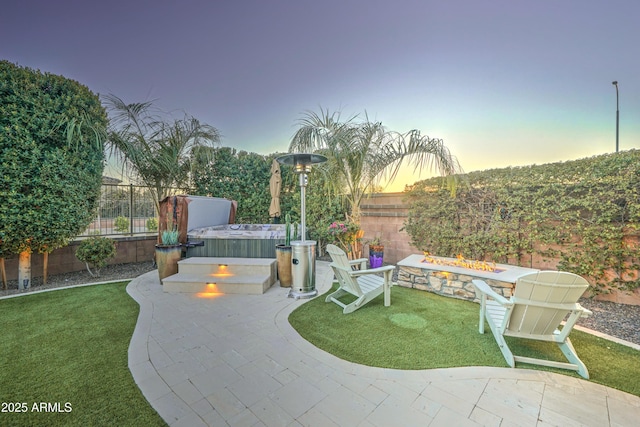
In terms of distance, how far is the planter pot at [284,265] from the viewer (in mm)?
4866

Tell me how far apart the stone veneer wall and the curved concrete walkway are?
1.89m

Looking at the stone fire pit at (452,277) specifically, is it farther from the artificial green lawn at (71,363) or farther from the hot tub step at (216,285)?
the artificial green lawn at (71,363)

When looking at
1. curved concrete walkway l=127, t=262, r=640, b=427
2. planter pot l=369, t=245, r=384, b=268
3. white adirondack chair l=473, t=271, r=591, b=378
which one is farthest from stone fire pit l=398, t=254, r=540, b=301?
curved concrete walkway l=127, t=262, r=640, b=427

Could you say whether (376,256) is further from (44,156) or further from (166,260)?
(44,156)

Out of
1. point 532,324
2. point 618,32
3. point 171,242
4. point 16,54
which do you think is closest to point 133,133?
point 16,54

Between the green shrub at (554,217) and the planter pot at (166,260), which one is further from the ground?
the green shrub at (554,217)

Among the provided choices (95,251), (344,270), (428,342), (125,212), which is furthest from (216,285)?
(125,212)

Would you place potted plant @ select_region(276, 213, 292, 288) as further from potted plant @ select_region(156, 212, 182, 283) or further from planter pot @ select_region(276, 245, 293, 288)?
potted plant @ select_region(156, 212, 182, 283)

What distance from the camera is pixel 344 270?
3701 millimetres

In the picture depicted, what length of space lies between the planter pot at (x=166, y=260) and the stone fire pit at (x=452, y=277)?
465 centimetres

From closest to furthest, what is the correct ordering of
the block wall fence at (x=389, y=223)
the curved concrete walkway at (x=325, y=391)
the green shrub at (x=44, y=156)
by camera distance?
the curved concrete walkway at (x=325, y=391) < the green shrub at (x=44, y=156) < the block wall fence at (x=389, y=223)

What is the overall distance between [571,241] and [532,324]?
3.19 metres

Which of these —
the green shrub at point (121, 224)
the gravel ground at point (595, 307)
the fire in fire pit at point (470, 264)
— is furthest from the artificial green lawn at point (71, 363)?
the fire in fire pit at point (470, 264)

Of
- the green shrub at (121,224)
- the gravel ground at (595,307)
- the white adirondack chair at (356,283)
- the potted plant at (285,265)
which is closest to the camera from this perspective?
the gravel ground at (595,307)
